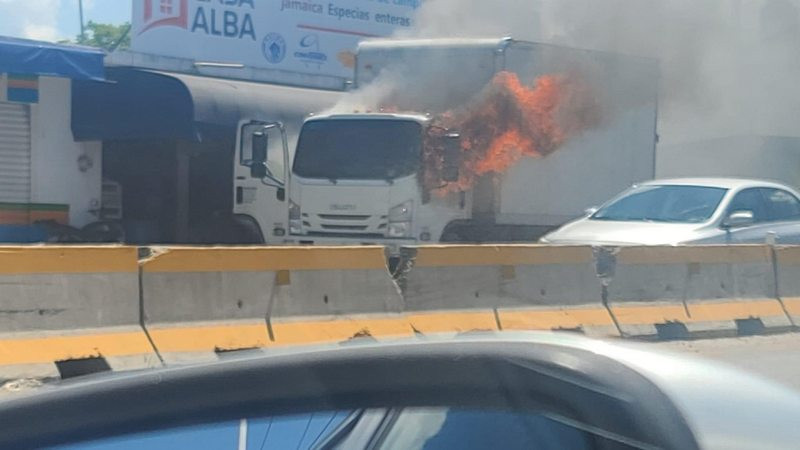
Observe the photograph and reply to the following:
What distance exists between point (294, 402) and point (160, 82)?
713 inches

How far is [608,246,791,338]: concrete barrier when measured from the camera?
38.4 ft

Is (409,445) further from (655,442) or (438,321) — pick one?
(438,321)

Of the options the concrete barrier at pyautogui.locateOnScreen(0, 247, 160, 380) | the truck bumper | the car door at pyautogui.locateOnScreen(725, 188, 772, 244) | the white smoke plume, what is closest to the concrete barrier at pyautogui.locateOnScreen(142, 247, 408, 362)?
the concrete barrier at pyautogui.locateOnScreen(0, 247, 160, 380)

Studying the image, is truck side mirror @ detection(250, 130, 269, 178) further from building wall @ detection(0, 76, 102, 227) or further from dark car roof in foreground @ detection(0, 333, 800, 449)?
dark car roof in foreground @ detection(0, 333, 800, 449)

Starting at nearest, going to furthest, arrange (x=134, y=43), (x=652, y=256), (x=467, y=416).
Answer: (x=467, y=416) → (x=652, y=256) → (x=134, y=43)

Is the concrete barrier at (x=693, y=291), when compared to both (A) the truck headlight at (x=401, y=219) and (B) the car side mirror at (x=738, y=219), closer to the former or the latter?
(B) the car side mirror at (x=738, y=219)

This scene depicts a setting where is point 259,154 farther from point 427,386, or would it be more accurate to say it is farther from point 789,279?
point 427,386

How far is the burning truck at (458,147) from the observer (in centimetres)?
1527

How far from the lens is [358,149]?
15383 mm

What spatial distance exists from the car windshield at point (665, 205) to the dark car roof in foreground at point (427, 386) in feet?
38.6

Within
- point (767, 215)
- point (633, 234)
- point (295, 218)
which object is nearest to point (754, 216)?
point (767, 215)

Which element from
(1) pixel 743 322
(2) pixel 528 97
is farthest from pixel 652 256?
(2) pixel 528 97

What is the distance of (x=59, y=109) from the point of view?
19.3m

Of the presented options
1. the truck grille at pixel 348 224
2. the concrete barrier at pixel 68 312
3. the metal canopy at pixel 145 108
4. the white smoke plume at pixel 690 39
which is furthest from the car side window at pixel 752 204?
the metal canopy at pixel 145 108
